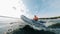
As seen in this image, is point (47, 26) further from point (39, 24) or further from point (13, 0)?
point (13, 0)

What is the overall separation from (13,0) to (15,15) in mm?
193

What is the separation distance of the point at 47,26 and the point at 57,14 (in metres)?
0.20

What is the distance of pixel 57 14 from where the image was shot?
4.96 meters

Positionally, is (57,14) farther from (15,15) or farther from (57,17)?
(15,15)

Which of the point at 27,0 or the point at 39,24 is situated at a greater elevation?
the point at 27,0

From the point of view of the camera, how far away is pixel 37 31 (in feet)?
16.3

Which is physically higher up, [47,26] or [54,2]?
[54,2]

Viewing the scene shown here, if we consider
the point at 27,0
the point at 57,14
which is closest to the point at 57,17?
the point at 57,14

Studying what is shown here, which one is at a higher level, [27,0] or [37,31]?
[27,0]

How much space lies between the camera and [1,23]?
4.97m

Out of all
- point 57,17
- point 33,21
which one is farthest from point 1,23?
point 57,17

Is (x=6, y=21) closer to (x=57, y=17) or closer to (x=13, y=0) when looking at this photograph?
(x=13, y=0)

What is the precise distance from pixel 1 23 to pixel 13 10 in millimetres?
225

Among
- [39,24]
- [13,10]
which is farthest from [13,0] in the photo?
[39,24]
